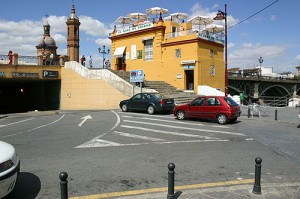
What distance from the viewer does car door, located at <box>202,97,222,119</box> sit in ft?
48.5

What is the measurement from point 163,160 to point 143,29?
26.9 m

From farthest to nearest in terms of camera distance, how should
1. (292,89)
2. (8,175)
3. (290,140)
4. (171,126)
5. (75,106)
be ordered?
(292,89) < (75,106) < (171,126) < (290,140) < (8,175)

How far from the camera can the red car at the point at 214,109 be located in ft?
47.6

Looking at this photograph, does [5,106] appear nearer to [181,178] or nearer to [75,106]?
[75,106]

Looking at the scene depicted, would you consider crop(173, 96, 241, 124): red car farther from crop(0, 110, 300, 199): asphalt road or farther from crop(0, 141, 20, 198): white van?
crop(0, 141, 20, 198): white van

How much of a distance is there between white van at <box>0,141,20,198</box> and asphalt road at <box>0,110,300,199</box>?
0.67 meters

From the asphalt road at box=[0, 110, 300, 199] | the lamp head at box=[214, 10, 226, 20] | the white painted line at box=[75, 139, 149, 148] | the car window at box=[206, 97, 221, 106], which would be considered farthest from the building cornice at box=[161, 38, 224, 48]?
the white painted line at box=[75, 139, 149, 148]

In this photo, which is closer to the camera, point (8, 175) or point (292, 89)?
point (8, 175)

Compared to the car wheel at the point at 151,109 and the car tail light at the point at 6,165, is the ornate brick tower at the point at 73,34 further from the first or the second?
the car tail light at the point at 6,165

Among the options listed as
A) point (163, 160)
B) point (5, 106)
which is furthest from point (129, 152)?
point (5, 106)

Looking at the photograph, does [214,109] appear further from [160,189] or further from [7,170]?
[7,170]

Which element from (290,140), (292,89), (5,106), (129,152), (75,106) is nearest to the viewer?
(129,152)

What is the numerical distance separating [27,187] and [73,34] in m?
50.3

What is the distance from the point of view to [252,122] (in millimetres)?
15406
